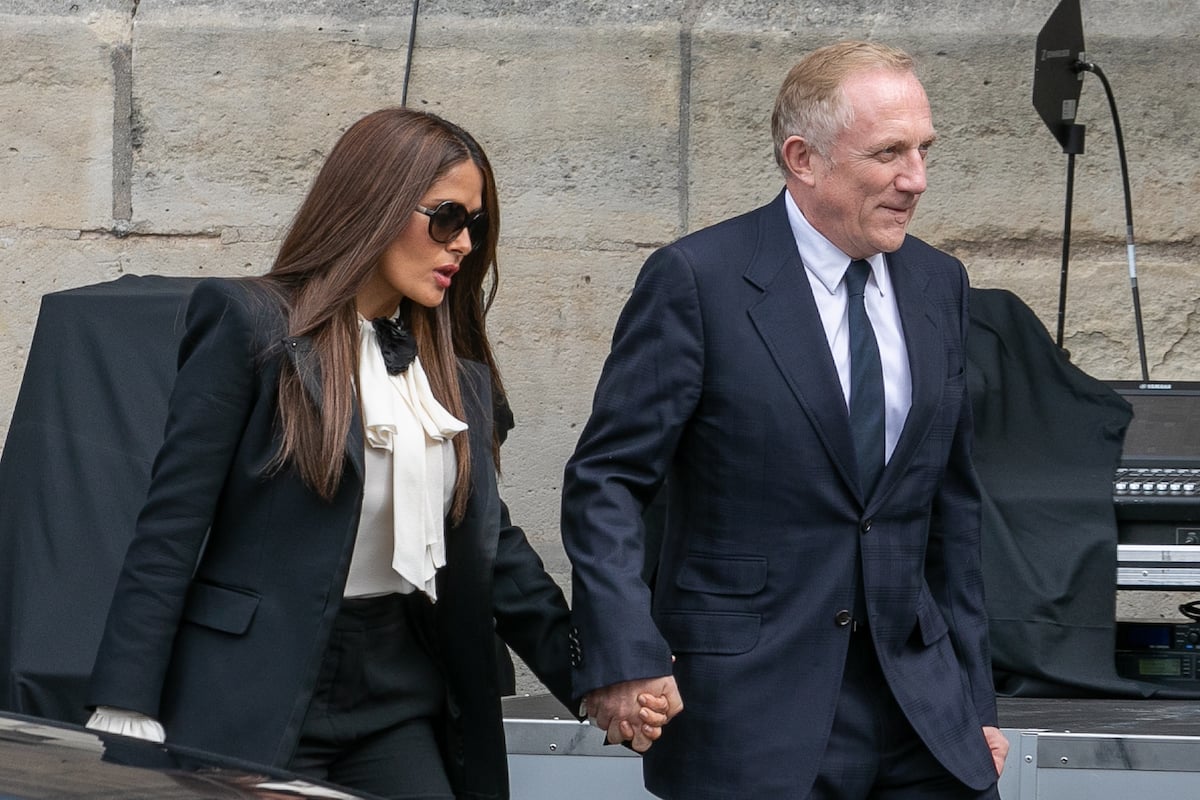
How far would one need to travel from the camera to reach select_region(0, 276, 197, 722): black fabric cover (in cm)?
368

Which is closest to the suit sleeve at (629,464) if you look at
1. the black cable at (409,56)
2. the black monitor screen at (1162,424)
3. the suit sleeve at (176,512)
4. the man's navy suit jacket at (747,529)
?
the man's navy suit jacket at (747,529)

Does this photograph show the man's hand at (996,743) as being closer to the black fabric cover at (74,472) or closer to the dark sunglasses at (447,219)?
the dark sunglasses at (447,219)

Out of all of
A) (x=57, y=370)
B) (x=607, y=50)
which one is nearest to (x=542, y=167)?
(x=607, y=50)

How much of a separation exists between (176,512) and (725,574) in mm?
844

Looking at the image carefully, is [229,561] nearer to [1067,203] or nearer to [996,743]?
[996,743]

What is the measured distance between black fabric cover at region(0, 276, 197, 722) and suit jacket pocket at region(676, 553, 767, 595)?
1.42 metres

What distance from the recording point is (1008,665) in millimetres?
4391

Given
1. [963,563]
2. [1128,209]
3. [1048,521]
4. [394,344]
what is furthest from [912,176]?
[1128,209]

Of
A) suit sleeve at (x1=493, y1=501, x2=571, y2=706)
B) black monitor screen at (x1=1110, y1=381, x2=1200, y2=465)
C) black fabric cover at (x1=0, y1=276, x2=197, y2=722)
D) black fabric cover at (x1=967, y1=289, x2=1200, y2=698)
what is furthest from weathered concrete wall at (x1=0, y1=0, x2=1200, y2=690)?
suit sleeve at (x1=493, y1=501, x2=571, y2=706)

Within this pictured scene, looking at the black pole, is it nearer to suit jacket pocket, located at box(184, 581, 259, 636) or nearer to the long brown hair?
the long brown hair

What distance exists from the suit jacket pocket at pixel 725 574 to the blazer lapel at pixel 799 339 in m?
0.20

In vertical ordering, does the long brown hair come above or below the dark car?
above

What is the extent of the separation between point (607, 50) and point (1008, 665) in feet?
7.85

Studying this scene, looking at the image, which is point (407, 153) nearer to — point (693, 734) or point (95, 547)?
point (693, 734)
